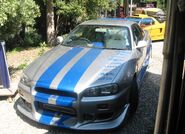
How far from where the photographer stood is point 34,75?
3980 millimetres

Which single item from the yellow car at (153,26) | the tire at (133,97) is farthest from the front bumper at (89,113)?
the yellow car at (153,26)

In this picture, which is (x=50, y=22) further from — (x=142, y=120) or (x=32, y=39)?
(x=142, y=120)

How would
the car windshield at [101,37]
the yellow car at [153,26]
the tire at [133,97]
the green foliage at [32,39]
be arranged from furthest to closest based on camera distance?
the yellow car at [153,26]
the green foliage at [32,39]
the car windshield at [101,37]
the tire at [133,97]

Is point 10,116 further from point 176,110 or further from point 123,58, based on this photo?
point 176,110

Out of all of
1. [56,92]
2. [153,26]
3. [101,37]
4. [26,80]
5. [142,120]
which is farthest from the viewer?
[153,26]

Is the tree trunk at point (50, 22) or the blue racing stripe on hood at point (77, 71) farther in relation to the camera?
the tree trunk at point (50, 22)

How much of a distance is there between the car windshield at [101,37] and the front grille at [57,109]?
161 cm

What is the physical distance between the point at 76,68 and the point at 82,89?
550 millimetres

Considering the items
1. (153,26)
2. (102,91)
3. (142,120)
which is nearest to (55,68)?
(102,91)

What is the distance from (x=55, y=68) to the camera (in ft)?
13.4

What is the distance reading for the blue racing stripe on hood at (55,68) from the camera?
3742 mm

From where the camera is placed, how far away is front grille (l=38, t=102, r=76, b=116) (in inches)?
141

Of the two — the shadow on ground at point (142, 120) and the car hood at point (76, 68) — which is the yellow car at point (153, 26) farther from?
the car hood at point (76, 68)

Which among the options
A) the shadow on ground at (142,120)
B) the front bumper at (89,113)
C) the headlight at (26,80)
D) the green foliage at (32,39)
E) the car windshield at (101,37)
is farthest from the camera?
the green foliage at (32,39)
